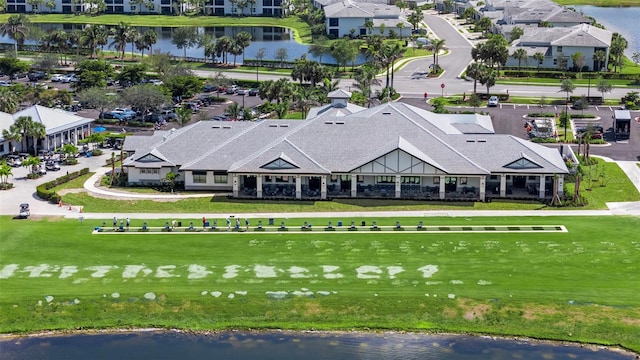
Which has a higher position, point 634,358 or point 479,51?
point 479,51

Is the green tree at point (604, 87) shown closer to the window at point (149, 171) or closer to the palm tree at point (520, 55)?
the palm tree at point (520, 55)

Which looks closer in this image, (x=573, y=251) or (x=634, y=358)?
(x=634, y=358)

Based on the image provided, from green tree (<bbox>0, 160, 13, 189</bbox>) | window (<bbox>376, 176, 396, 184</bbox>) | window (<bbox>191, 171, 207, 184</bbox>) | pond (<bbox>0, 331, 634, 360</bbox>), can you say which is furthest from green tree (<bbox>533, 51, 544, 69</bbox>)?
pond (<bbox>0, 331, 634, 360</bbox>)

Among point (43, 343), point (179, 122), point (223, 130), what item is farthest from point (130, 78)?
point (43, 343)

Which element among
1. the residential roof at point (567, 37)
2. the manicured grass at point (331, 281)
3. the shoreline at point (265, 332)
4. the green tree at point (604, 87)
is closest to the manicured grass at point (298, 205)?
the manicured grass at point (331, 281)

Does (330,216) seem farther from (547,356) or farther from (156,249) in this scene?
(547,356)

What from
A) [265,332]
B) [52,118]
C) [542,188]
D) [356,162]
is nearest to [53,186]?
[52,118]

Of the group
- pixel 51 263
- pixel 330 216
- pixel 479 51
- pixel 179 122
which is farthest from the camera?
pixel 479 51
